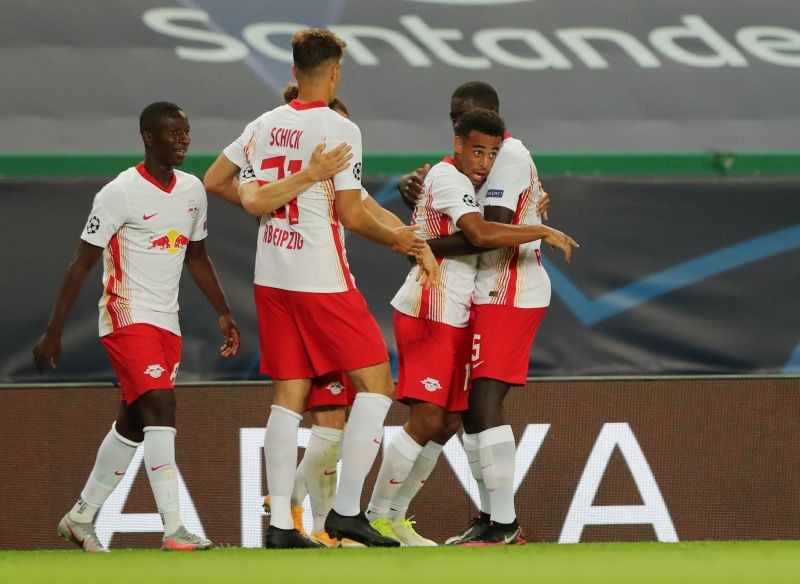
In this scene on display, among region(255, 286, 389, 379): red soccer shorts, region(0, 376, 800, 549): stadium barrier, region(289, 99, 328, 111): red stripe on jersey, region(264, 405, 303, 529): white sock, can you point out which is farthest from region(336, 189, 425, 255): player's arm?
region(0, 376, 800, 549): stadium barrier

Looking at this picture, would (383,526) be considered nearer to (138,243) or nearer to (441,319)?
(441,319)

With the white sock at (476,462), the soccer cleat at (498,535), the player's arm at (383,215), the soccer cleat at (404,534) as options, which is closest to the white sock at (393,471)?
the soccer cleat at (404,534)

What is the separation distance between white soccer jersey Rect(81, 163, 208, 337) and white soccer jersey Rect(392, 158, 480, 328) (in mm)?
997

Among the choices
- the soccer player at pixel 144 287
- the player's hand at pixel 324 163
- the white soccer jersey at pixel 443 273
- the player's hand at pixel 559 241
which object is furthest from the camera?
the white soccer jersey at pixel 443 273

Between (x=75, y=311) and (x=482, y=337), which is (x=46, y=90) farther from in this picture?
(x=482, y=337)

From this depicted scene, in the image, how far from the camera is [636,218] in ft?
24.4

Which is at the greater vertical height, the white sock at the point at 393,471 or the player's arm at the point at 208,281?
the player's arm at the point at 208,281

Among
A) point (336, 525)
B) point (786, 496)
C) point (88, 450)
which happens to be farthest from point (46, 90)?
point (786, 496)

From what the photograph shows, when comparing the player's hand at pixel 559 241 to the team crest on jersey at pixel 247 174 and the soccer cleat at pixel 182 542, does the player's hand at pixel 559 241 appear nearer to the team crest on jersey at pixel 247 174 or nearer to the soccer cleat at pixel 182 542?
the team crest on jersey at pixel 247 174

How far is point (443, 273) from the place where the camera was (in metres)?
5.70

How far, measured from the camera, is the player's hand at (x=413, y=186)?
579 cm

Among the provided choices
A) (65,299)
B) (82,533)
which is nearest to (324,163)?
(65,299)

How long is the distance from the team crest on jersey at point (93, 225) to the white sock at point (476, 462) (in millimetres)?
1796

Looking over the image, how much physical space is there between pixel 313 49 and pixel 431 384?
1.48 meters
